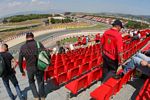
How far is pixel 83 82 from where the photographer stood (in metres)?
8.24

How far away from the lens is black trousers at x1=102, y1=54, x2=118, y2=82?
7.59m

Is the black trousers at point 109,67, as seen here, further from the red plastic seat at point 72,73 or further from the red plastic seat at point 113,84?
the red plastic seat at point 72,73

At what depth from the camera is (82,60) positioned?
1176 centimetres

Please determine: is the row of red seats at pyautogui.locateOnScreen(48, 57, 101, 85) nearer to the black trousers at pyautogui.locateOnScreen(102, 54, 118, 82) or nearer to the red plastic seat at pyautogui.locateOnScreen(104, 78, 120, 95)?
the black trousers at pyautogui.locateOnScreen(102, 54, 118, 82)

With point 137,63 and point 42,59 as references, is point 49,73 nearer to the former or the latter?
point 42,59

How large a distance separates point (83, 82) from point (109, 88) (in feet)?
4.36

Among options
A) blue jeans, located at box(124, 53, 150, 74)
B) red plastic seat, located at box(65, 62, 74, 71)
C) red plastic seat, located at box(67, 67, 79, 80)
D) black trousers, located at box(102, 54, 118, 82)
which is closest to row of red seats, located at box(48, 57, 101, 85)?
red plastic seat, located at box(67, 67, 79, 80)

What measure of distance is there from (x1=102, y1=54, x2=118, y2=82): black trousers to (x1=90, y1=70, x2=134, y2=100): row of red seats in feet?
1.08

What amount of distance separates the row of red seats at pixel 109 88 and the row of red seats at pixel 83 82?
0.89m

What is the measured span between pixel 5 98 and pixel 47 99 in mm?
1444

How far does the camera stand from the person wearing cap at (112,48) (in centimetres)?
715

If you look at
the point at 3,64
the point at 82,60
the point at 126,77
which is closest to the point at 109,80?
the point at 126,77

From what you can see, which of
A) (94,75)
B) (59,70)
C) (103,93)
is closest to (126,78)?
(94,75)

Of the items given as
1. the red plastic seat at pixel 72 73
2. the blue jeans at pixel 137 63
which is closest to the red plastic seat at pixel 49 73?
the red plastic seat at pixel 72 73
